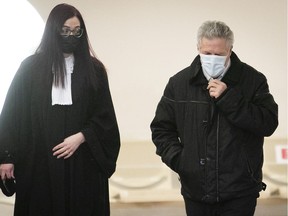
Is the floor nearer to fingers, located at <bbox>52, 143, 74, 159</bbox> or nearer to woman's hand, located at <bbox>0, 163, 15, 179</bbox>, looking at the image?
woman's hand, located at <bbox>0, 163, 15, 179</bbox>

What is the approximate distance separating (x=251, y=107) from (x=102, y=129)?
2.70 feet

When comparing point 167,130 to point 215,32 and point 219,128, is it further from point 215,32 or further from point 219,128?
point 215,32

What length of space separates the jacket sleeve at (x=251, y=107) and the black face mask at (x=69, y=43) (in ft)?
2.73

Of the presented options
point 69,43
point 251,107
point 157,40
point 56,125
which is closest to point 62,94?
point 56,125

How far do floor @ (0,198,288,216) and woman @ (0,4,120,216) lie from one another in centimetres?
167

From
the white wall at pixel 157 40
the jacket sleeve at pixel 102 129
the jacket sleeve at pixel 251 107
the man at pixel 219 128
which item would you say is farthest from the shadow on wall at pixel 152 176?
the jacket sleeve at pixel 251 107

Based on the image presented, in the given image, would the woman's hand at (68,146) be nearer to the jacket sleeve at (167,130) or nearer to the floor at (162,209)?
the jacket sleeve at (167,130)

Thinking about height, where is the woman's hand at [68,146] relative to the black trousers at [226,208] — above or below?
above

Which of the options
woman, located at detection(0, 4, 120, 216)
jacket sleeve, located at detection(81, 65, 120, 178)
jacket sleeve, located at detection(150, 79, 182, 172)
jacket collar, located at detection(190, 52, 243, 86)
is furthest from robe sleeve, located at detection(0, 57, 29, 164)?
jacket collar, located at detection(190, 52, 243, 86)

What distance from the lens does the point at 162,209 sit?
395cm

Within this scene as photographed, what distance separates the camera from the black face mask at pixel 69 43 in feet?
7.15

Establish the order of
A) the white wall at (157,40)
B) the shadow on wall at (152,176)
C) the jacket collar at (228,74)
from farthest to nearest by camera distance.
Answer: the shadow on wall at (152,176)
the white wall at (157,40)
the jacket collar at (228,74)

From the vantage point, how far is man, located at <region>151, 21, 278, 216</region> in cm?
185

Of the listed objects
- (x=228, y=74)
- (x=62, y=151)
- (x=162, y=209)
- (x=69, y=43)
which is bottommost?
(x=162, y=209)
